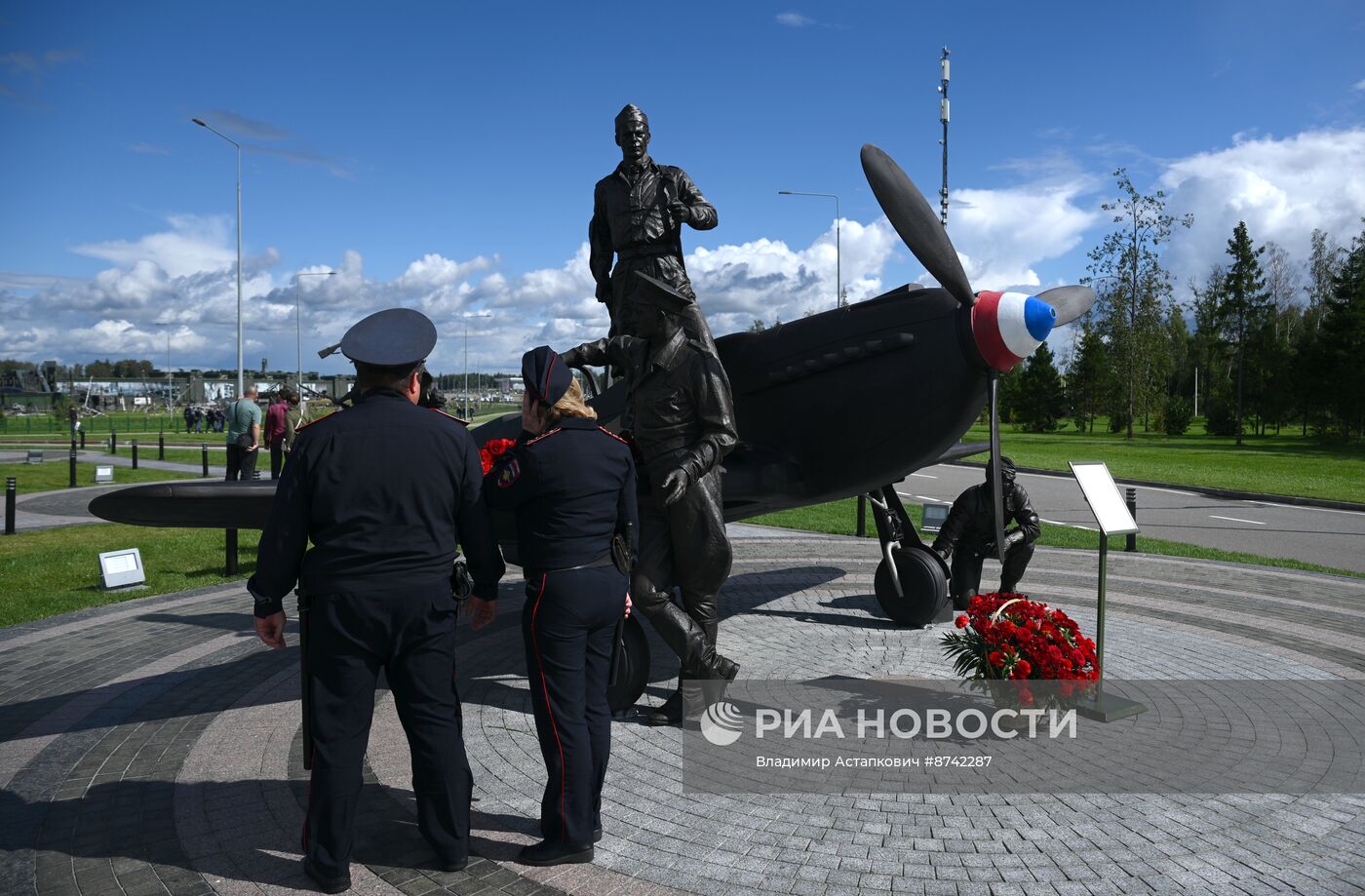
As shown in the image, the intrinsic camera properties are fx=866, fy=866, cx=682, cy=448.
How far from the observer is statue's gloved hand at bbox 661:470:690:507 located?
4.86 metres

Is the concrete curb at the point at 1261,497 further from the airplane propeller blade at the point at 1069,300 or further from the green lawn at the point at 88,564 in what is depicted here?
the green lawn at the point at 88,564

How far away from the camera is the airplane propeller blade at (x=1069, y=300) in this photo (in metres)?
7.64

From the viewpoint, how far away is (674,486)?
489 centimetres

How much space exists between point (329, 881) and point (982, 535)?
632 centimetres

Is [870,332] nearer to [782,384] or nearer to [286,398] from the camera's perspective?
[782,384]

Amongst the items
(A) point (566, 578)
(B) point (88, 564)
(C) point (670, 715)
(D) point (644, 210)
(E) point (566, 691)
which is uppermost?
(D) point (644, 210)

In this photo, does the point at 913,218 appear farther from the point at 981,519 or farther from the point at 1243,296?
the point at 1243,296

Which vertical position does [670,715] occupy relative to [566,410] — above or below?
below

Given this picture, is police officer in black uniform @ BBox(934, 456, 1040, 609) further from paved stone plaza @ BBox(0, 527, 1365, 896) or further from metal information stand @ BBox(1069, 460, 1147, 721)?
metal information stand @ BBox(1069, 460, 1147, 721)

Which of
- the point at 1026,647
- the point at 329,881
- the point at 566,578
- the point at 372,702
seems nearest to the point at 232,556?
the point at 329,881

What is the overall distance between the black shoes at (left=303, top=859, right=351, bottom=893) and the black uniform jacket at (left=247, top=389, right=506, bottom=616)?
1.07 meters

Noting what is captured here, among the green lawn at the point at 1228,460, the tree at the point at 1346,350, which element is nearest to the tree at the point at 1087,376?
the green lawn at the point at 1228,460

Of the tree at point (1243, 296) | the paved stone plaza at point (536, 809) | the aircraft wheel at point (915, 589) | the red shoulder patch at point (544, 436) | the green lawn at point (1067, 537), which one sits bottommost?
the paved stone plaza at point (536, 809)

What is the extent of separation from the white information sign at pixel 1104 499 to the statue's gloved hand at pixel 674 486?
2.44 meters
